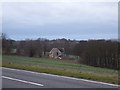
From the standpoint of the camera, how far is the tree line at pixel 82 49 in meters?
45.0

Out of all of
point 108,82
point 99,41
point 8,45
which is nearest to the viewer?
point 108,82

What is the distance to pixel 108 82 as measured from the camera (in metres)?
12.4

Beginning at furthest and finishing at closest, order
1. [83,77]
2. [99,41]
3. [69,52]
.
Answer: [69,52] < [99,41] < [83,77]

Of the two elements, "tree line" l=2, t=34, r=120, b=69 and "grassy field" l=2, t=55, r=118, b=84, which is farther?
"tree line" l=2, t=34, r=120, b=69

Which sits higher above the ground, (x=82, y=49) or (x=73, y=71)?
(x=82, y=49)

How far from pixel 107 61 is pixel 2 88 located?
1477 inches

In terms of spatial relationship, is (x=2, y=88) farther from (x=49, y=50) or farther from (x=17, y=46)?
(x=49, y=50)

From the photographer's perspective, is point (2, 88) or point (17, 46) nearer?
point (2, 88)

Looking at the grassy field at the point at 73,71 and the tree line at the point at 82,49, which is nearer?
the grassy field at the point at 73,71

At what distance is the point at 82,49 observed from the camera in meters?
48.3

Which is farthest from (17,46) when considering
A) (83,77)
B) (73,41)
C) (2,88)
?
(2,88)

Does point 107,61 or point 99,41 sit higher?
point 99,41

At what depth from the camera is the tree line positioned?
45000mm

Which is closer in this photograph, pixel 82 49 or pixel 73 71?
pixel 73 71
